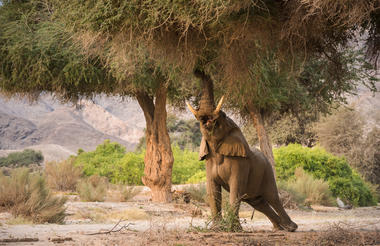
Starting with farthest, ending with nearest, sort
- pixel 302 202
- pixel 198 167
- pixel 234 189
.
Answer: pixel 198 167 → pixel 302 202 → pixel 234 189

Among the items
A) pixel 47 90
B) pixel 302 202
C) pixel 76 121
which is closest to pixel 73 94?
pixel 47 90

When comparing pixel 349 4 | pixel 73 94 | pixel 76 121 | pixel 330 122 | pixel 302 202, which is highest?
pixel 76 121

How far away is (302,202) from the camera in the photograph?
62.0ft

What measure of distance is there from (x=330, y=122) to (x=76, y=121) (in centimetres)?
5605

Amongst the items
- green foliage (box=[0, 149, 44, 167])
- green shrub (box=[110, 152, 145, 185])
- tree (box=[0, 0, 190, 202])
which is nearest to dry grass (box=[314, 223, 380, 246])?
tree (box=[0, 0, 190, 202])

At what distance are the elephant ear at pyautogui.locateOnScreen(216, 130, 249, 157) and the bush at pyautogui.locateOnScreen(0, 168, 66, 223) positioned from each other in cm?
500

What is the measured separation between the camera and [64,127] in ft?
260

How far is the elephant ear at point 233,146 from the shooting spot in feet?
22.6

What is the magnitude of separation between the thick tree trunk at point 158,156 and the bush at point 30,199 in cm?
461

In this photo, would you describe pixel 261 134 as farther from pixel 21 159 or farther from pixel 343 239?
pixel 21 159

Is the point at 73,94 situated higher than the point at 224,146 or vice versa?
the point at 73,94

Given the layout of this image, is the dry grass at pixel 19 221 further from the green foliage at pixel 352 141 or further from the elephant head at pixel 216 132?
the green foliage at pixel 352 141

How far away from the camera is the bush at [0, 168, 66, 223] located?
10.4 m

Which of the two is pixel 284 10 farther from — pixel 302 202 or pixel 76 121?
pixel 76 121
